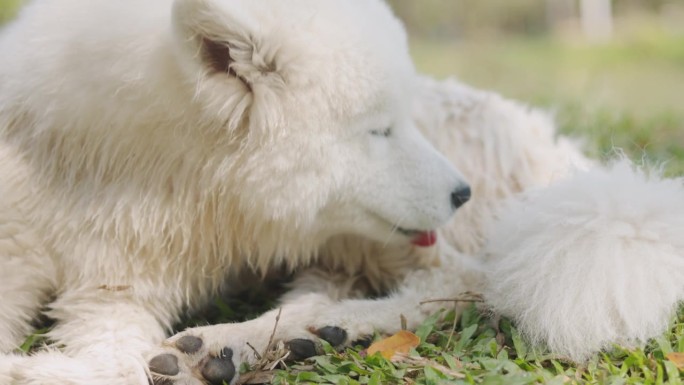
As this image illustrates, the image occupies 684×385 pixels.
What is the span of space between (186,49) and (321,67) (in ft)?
1.43

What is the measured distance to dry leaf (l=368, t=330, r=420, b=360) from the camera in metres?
2.60

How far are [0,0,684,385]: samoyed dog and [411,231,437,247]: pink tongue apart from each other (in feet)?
0.18

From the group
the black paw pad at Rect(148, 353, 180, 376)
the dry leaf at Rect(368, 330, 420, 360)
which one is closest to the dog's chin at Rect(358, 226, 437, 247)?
the dry leaf at Rect(368, 330, 420, 360)

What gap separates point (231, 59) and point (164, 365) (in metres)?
0.96

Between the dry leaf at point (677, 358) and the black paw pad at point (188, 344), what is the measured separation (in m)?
1.42

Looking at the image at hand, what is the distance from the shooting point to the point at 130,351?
8.25ft

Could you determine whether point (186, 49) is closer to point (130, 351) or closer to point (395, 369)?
point (130, 351)

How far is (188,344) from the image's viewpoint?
99.9 inches

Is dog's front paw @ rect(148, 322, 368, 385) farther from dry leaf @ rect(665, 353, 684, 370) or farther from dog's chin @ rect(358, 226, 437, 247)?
dry leaf @ rect(665, 353, 684, 370)

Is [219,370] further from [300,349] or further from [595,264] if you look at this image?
[595,264]

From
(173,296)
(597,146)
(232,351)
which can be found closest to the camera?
(232,351)

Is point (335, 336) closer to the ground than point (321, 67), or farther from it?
closer to the ground

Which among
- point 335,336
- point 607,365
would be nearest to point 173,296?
point 335,336

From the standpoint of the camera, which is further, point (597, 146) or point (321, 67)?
point (597, 146)
